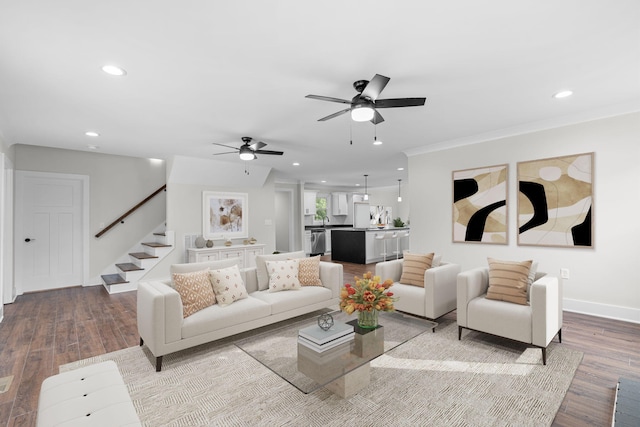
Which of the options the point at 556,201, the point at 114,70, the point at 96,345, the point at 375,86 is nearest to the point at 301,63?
the point at 375,86

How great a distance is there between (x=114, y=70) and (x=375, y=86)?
7.17ft

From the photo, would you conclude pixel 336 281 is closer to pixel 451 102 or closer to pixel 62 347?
pixel 451 102

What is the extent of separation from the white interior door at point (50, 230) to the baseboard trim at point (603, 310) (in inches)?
318

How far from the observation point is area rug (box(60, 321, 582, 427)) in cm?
204

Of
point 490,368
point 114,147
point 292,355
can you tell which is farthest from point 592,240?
point 114,147

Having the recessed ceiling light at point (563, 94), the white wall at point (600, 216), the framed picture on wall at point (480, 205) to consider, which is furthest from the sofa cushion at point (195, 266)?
the recessed ceiling light at point (563, 94)

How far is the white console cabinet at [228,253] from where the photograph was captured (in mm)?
6266

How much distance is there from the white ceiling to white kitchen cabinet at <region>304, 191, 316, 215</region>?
6399mm

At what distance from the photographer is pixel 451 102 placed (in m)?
3.41

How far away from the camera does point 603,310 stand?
3789mm

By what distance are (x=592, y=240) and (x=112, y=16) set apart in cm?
527

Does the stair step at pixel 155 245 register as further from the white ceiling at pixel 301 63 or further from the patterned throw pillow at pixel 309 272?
the patterned throw pillow at pixel 309 272

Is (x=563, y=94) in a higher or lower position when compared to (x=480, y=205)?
higher

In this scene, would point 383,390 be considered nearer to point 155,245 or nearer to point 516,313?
point 516,313
